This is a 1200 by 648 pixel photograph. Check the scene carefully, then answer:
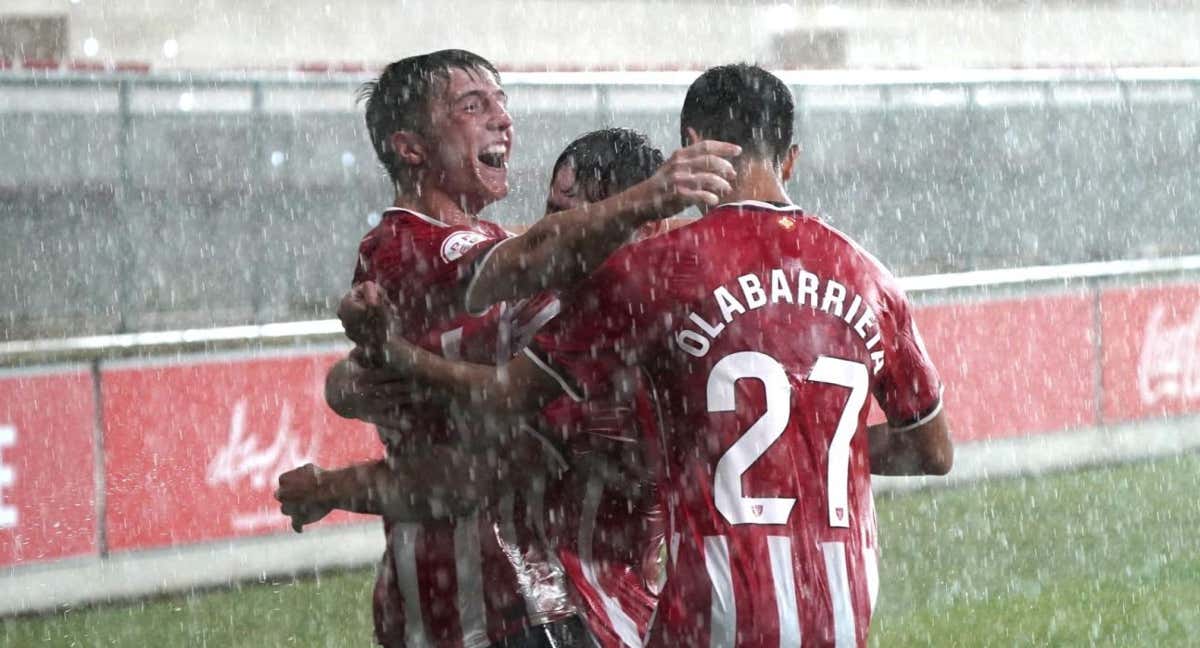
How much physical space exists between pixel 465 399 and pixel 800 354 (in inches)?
25.1

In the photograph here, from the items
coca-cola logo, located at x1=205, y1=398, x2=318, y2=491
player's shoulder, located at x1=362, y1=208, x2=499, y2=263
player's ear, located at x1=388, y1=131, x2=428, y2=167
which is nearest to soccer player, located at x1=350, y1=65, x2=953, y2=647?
player's shoulder, located at x1=362, y1=208, x2=499, y2=263

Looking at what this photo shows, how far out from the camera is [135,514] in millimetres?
7016

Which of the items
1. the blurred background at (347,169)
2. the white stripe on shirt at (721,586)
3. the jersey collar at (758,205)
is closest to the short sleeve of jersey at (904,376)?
the jersey collar at (758,205)

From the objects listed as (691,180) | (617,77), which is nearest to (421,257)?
(691,180)

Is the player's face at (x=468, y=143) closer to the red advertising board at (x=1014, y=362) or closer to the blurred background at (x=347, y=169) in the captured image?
the blurred background at (x=347, y=169)

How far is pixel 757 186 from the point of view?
2.75 metres

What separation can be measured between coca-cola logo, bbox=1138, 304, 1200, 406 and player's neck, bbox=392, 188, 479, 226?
756 centimetres

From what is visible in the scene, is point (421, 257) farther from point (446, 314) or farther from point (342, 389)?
point (342, 389)

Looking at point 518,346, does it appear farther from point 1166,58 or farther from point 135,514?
point 1166,58

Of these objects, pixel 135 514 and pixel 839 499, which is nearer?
pixel 839 499

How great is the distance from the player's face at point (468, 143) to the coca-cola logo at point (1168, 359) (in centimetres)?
754

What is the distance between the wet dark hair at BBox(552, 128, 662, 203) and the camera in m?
3.79

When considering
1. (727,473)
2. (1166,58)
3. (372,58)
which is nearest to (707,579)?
(727,473)

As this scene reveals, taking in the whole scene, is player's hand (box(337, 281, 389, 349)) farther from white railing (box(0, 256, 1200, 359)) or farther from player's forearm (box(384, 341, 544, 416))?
white railing (box(0, 256, 1200, 359))
